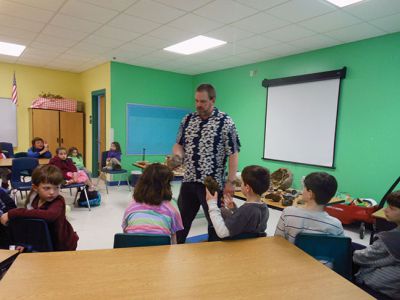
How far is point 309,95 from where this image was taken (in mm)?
4777

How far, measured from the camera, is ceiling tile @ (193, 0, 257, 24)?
10.2 feet

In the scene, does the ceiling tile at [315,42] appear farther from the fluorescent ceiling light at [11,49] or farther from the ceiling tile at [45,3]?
the fluorescent ceiling light at [11,49]

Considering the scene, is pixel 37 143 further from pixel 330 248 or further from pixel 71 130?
pixel 330 248

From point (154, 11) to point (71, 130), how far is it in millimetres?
4593

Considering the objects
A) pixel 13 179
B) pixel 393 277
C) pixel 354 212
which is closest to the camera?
pixel 393 277

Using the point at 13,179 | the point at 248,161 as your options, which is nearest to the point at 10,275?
the point at 13,179

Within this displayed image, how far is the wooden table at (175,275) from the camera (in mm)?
1006

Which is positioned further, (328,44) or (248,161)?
(248,161)

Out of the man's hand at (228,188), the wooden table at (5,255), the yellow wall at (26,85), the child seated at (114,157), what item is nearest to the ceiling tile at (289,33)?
the man's hand at (228,188)

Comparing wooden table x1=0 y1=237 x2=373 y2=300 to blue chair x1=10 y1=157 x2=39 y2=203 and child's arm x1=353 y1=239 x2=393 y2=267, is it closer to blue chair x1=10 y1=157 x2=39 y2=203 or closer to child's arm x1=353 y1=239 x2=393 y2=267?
child's arm x1=353 y1=239 x2=393 y2=267

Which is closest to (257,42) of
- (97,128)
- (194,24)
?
(194,24)

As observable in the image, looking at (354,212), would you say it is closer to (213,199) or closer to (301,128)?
(301,128)

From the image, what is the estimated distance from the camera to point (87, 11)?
11.3 ft

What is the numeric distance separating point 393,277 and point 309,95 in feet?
12.5
